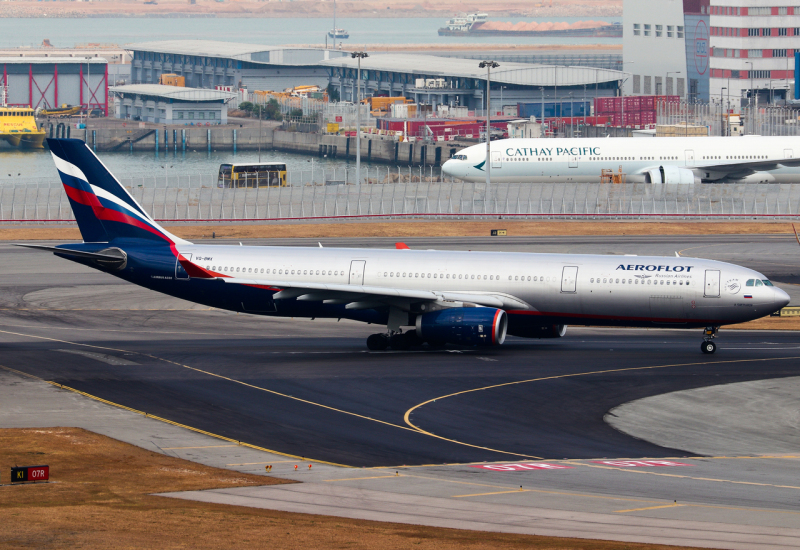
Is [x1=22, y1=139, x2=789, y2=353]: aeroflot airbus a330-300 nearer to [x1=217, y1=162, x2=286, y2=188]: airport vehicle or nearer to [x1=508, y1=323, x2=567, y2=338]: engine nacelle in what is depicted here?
[x1=508, y1=323, x2=567, y2=338]: engine nacelle

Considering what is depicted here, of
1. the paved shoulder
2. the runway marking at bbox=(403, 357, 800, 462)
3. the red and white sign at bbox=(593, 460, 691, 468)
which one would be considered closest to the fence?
the runway marking at bbox=(403, 357, 800, 462)

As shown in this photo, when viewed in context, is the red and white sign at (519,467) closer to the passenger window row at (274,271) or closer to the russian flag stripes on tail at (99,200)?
the passenger window row at (274,271)

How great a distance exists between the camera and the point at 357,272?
175 feet

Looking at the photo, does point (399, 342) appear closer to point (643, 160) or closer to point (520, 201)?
point (520, 201)

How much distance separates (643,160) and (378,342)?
66.5 meters

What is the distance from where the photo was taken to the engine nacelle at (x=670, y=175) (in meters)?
110

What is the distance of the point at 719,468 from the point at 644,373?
13943mm

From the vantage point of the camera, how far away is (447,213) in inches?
4119

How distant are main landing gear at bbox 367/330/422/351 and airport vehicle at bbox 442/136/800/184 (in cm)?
6000

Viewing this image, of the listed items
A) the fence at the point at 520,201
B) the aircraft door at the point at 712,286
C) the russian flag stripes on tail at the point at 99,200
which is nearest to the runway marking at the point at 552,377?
the aircraft door at the point at 712,286

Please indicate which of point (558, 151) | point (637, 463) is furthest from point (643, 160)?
point (637, 463)

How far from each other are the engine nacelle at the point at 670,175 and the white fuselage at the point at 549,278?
60.0 meters

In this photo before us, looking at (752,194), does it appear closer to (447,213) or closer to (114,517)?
(447,213)

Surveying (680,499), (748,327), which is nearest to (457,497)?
(680,499)
